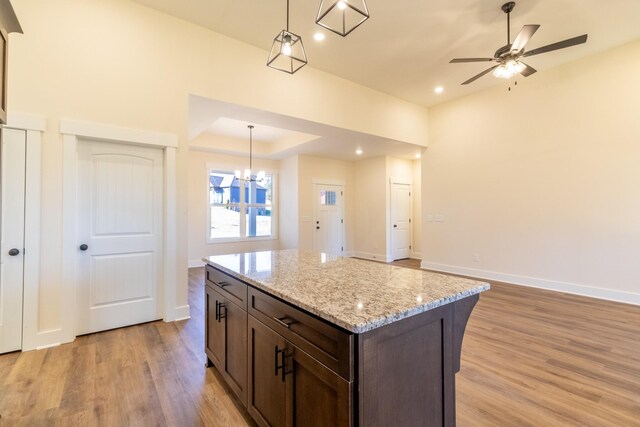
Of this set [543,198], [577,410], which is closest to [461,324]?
[577,410]

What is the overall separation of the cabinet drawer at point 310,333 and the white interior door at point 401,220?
6185mm

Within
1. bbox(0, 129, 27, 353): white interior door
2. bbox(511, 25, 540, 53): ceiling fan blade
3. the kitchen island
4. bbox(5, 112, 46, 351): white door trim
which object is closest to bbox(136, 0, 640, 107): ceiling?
bbox(511, 25, 540, 53): ceiling fan blade

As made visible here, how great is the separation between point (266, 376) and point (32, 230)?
266cm

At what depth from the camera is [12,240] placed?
2.56 meters

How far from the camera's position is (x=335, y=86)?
473 cm

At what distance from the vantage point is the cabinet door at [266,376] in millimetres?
1375

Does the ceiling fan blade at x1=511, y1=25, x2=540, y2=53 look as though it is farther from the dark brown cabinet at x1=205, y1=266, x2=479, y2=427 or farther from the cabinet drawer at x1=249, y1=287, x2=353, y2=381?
the cabinet drawer at x1=249, y1=287, x2=353, y2=381

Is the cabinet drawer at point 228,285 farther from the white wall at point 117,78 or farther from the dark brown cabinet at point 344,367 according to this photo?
the white wall at point 117,78

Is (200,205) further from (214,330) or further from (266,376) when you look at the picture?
(266,376)

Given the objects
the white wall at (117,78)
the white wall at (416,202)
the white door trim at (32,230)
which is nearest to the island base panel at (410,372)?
the white wall at (117,78)

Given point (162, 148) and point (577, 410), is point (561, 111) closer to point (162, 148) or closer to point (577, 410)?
point (577, 410)

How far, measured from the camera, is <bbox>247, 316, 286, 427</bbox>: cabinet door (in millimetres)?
1375

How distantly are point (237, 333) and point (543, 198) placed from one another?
5065mm

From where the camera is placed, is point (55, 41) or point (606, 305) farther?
point (606, 305)
